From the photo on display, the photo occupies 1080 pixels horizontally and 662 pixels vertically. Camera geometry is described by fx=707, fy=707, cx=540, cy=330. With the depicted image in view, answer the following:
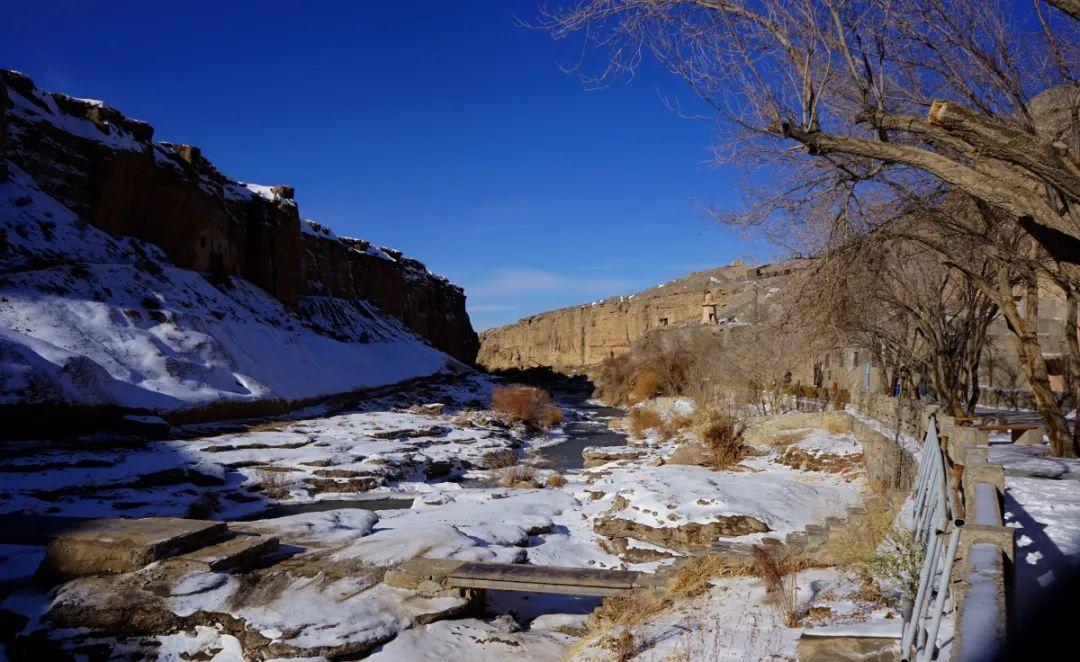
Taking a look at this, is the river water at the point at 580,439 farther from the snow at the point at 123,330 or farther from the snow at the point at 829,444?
the snow at the point at 123,330

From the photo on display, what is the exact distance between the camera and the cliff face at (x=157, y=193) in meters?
28.5

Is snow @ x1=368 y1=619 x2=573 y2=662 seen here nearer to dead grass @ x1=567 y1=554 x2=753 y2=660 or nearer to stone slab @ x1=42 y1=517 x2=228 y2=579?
dead grass @ x1=567 y1=554 x2=753 y2=660

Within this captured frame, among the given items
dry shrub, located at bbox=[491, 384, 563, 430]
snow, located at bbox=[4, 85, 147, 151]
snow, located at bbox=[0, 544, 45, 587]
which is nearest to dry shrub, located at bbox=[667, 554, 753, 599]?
snow, located at bbox=[0, 544, 45, 587]

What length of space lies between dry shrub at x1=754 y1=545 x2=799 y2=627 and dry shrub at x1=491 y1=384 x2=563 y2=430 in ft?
89.2

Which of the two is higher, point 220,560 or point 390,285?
point 390,285

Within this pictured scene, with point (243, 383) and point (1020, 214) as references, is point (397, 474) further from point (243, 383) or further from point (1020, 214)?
point (1020, 214)

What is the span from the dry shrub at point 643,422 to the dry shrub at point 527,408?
4.45m

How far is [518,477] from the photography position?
20.6 metres

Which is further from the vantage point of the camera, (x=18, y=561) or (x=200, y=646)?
(x=18, y=561)

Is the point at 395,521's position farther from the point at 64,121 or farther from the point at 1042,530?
the point at 64,121

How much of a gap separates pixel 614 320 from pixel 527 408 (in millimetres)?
57311

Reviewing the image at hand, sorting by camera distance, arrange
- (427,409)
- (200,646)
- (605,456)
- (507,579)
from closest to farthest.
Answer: (200,646) → (507,579) → (605,456) → (427,409)

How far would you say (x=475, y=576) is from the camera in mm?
7844

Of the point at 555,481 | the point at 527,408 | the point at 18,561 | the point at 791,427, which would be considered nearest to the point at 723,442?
the point at 791,427
